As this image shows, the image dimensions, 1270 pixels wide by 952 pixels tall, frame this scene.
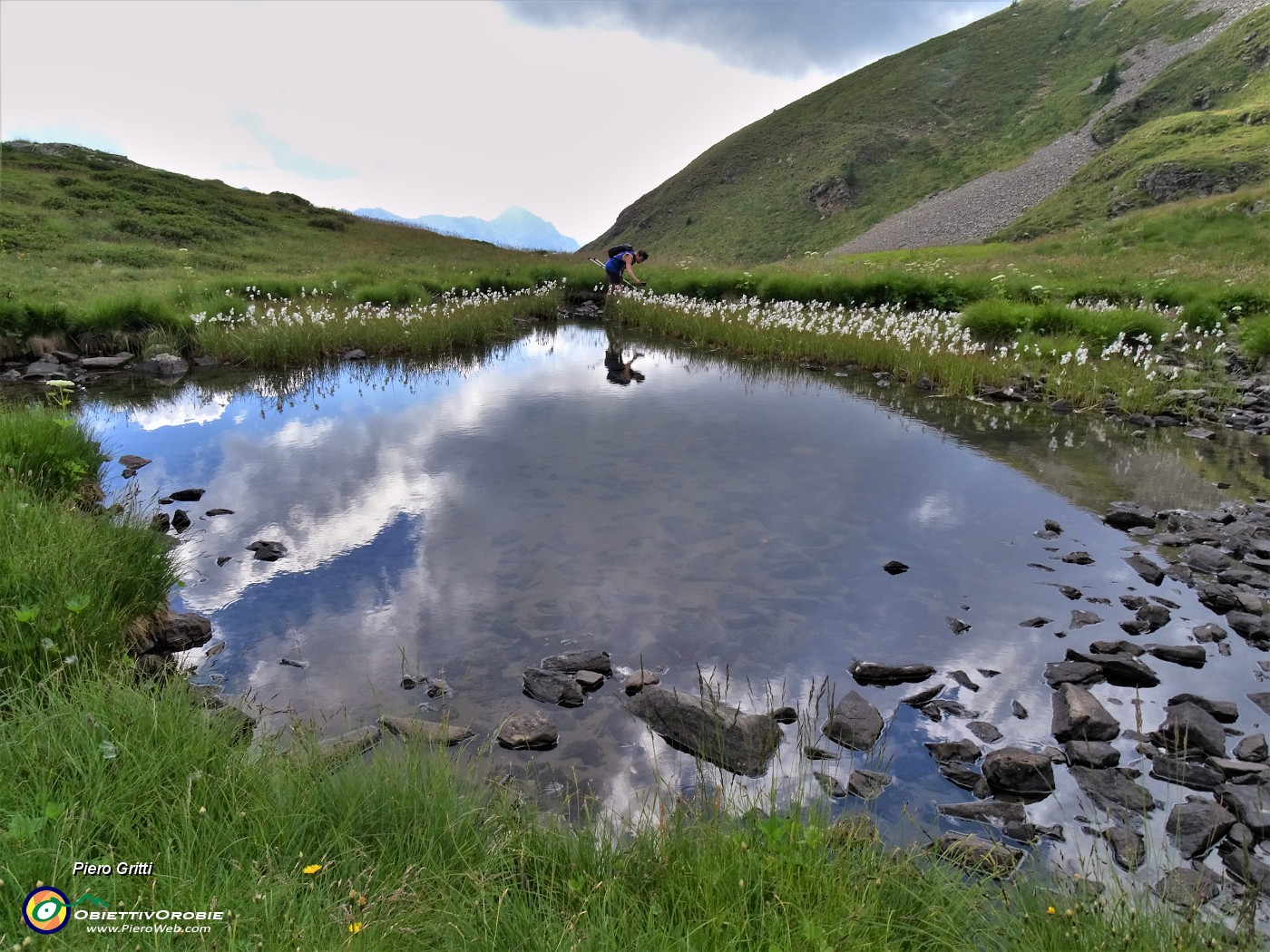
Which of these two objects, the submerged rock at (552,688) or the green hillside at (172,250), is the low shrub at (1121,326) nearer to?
the submerged rock at (552,688)

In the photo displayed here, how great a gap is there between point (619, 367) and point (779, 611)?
14031 millimetres

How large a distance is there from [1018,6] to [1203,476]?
175 m

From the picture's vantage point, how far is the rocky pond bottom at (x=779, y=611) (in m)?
4.58

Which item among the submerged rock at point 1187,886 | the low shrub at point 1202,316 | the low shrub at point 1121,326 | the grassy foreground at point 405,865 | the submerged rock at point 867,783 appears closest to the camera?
the grassy foreground at point 405,865

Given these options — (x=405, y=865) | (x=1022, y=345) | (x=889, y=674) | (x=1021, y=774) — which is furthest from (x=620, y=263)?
(x=405, y=865)

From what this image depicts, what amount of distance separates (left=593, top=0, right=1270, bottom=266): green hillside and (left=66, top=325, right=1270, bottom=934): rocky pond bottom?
3426 inches

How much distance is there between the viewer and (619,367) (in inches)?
792

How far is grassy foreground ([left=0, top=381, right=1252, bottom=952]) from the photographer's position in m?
2.71

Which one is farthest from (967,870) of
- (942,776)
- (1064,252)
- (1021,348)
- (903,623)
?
(1064,252)

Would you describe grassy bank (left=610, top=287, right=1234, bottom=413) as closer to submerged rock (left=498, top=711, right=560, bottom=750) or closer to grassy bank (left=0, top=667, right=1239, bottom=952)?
submerged rock (left=498, top=711, right=560, bottom=750)

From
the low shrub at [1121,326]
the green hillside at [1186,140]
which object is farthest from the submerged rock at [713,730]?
the green hillside at [1186,140]

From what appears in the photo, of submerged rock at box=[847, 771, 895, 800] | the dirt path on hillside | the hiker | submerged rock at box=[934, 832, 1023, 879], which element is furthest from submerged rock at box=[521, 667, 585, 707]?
the dirt path on hillside

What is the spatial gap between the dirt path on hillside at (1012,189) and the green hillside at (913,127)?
2.89m

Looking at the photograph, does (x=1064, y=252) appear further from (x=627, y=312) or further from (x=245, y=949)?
(x=245, y=949)
